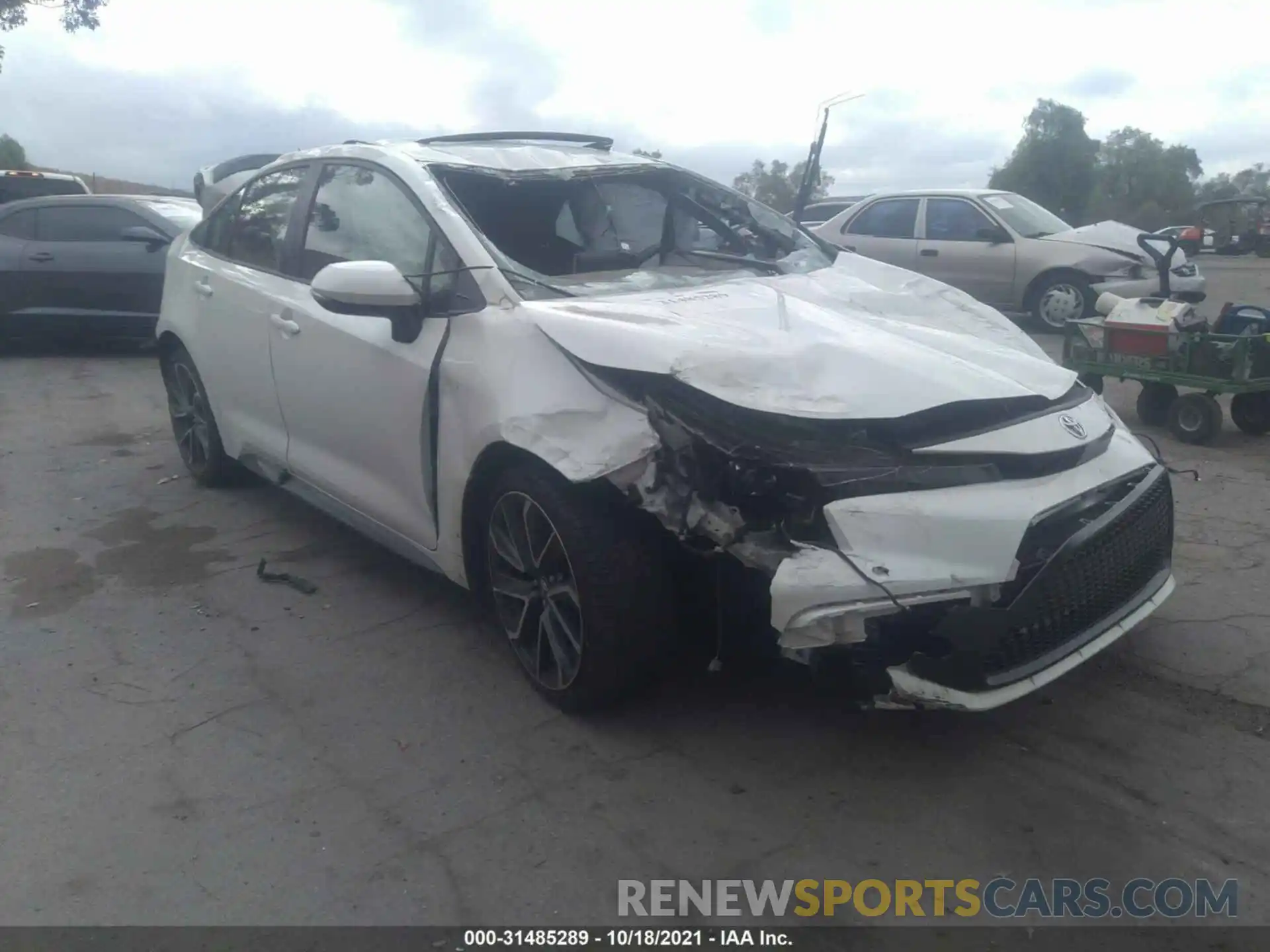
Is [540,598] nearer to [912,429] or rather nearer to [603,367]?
[603,367]

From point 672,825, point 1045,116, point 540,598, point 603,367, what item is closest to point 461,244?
point 603,367

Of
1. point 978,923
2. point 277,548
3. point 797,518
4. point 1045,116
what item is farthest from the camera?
point 1045,116

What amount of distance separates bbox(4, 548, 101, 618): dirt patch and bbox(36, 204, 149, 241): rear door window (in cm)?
640

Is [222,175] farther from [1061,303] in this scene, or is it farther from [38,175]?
[1061,303]

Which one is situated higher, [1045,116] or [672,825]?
[1045,116]

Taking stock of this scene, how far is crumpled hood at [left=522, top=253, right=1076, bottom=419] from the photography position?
2.99 meters

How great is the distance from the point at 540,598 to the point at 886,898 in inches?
54.1

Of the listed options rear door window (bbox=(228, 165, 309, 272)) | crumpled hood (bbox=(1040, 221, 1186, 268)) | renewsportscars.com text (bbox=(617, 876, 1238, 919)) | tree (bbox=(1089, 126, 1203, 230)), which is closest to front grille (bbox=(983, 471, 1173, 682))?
renewsportscars.com text (bbox=(617, 876, 1238, 919))

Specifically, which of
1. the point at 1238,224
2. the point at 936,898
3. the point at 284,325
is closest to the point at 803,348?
the point at 936,898

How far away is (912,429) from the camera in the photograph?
2982 mm

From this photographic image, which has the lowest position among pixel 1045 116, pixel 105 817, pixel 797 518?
pixel 105 817

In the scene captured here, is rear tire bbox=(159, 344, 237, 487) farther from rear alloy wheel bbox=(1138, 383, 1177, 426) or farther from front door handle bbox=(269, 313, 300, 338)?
rear alloy wheel bbox=(1138, 383, 1177, 426)

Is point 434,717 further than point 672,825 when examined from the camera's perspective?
Yes

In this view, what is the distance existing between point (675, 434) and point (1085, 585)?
1.19m
